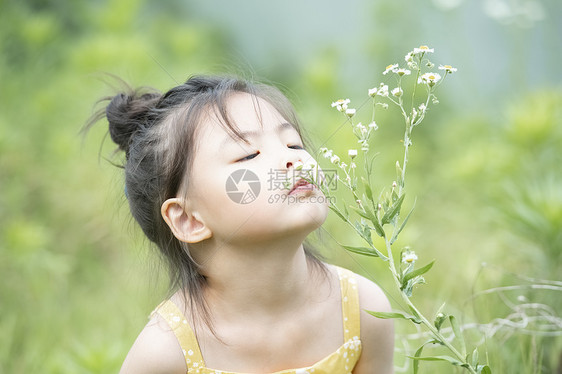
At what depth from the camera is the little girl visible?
133 cm

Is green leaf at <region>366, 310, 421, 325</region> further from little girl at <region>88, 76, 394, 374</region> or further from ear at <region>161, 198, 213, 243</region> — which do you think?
ear at <region>161, 198, 213, 243</region>

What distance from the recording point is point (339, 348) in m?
1.51

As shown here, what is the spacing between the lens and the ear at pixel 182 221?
1416 millimetres

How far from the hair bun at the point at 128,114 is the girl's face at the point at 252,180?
219mm

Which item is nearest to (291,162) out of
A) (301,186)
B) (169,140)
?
(301,186)

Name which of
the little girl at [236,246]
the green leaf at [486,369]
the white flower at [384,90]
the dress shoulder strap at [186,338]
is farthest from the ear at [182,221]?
the green leaf at [486,369]

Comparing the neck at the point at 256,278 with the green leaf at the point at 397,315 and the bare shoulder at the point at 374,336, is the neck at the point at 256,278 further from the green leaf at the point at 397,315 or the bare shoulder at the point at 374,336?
the green leaf at the point at 397,315

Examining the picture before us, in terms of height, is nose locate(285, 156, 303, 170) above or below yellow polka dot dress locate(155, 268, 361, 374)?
above

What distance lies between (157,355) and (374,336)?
1.58 feet

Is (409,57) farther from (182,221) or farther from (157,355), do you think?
(157,355)

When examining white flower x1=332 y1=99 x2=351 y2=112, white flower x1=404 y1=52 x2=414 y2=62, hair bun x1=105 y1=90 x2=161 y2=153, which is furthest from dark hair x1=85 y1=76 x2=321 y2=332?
white flower x1=404 y1=52 x2=414 y2=62

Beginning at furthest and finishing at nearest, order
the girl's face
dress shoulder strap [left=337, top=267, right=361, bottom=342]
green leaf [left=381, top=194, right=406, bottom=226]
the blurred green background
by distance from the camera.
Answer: the blurred green background
dress shoulder strap [left=337, top=267, right=361, bottom=342]
the girl's face
green leaf [left=381, top=194, right=406, bottom=226]

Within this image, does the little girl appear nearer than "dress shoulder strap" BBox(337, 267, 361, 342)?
Yes

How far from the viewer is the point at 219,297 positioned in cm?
147
